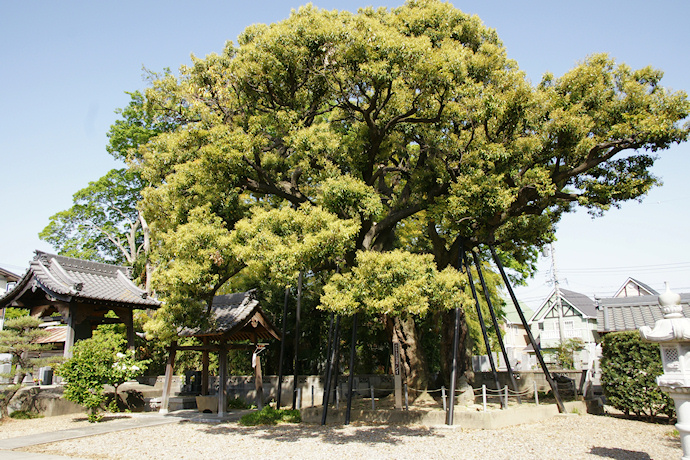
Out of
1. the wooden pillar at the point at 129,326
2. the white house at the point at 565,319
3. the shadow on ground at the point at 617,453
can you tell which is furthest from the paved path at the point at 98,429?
the white house at the point at 565,319

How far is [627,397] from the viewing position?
1284 centimetres

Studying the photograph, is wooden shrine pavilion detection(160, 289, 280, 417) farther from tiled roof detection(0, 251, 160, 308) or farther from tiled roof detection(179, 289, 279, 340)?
tiled roof detection(0, 251, 160, 308)

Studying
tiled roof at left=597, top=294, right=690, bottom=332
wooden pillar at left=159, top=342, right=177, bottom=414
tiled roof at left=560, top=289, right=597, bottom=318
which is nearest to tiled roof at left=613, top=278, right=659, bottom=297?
tiled roof at left=560, top=289, right=597, bottom=318

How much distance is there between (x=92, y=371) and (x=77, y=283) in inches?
130

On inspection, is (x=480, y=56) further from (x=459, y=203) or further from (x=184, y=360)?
(x=184, y=360)

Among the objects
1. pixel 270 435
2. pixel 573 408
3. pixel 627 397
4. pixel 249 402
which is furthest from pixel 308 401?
pixel 627 397

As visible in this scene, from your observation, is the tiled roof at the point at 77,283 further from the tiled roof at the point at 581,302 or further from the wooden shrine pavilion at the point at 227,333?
the tiled roof at the point at 581,302

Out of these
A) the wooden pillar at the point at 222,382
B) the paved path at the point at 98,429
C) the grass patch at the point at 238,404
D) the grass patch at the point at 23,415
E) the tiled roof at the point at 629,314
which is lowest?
the paved path at the point at 98,429

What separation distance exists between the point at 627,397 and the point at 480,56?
1059 cm

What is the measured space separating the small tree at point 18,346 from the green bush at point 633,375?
1707 cm

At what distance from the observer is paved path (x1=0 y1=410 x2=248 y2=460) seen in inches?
368

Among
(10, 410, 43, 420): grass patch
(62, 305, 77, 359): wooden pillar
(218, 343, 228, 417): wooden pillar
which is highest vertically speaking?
(62, 305, 77, 359): wooden pillar

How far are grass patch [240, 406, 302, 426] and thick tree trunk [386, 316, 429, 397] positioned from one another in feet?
13.1

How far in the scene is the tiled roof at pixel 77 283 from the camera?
15812mm
